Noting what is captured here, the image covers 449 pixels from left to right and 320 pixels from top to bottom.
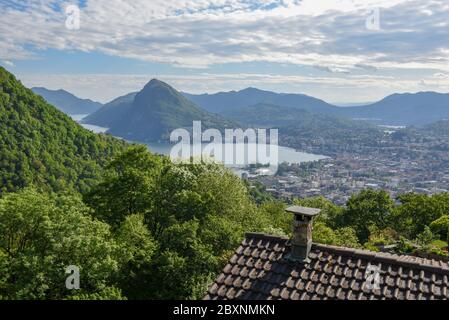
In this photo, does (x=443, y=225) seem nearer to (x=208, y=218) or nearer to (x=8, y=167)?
(x=208, y=218)

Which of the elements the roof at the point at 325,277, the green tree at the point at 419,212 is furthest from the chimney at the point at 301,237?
the green tree at the point at 419,212

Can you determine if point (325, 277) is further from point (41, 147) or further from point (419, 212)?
point (41, 147)

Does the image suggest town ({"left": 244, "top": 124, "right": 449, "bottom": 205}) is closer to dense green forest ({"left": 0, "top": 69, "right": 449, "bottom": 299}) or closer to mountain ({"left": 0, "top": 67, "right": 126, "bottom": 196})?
mountain ({"left": 0, "top": 67, "right": 126, "bottom": 196})

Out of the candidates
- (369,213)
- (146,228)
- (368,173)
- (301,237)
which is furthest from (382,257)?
(368,173)

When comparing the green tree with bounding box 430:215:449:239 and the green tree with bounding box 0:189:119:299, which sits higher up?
the green tree with bounding box 0:189:119:299

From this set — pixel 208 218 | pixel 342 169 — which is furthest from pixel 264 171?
pixel 208 218

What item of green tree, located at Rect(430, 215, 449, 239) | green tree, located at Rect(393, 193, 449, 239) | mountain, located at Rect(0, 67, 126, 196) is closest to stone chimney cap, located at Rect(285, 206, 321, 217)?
green tree, located at Rect(430, 215, 449, 239)

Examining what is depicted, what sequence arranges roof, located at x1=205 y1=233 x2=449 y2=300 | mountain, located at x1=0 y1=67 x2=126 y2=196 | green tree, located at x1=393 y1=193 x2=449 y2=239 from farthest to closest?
1. mountain, located at x1=0 y1=67 x2=126 y2=196
2. green tree, located at x1=393 y1=193 x2=449 y2=239
3. roof, located at x1=205 y1=233 x2=449 y2=300
